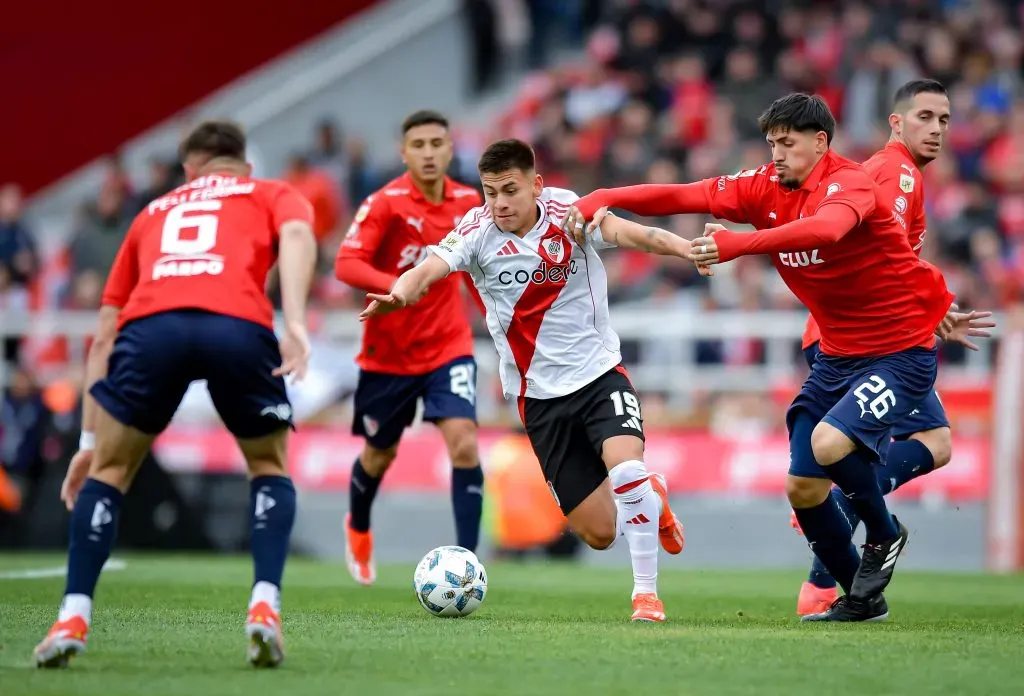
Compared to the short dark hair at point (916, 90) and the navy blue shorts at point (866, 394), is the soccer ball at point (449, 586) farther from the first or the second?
the short dark hair at point (916, 90)

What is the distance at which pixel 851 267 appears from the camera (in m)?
7.80

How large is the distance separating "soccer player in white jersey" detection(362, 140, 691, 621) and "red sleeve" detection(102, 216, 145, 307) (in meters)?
1.42

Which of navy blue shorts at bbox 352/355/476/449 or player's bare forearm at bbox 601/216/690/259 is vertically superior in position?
player's bare forearm at bbox 601/216/690/259

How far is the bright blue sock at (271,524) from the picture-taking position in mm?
6090

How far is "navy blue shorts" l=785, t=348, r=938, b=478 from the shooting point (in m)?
7.68

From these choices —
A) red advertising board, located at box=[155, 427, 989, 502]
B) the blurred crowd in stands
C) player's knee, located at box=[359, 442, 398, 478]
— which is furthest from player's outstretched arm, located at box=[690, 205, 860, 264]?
the blurred crowd in stands

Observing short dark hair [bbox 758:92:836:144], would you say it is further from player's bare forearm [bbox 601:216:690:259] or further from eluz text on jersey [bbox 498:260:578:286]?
eluz text on jersey [bbox 498:260:578:286]

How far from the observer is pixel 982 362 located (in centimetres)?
1612

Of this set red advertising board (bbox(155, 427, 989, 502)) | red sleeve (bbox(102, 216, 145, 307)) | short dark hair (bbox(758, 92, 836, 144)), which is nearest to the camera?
red sleeve (bbox(102, 216, 145, 307))

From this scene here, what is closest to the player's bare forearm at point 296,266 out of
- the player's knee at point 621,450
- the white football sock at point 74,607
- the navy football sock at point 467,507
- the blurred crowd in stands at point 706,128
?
the white football sock at point 74,607

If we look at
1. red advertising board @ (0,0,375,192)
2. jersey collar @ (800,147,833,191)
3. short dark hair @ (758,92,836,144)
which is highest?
red advertising board @ (0,0,375,192)

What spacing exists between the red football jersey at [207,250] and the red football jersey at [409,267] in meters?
3.36

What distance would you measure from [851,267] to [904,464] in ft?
5.28

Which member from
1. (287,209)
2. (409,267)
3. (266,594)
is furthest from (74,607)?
(409,267)
